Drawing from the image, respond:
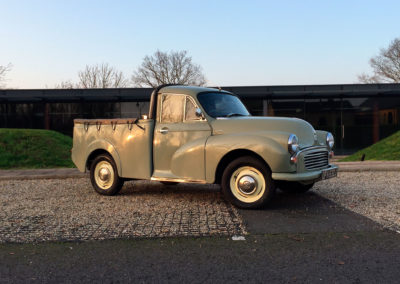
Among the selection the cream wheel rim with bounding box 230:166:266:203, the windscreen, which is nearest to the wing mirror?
the windscreen

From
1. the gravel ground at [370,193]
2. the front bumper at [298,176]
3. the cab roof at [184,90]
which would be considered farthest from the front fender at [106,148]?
the gravel ground at [370,193]

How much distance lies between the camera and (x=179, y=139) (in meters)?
5.98

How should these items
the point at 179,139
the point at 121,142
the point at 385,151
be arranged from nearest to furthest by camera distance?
the point at 179,139 → the point at 121,142 → the point at 385,151

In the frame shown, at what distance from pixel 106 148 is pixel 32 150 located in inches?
363

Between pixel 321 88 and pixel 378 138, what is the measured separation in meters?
5.23

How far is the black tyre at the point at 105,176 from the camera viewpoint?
675 cm

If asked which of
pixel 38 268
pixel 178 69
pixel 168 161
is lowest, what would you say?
pixel 38 268

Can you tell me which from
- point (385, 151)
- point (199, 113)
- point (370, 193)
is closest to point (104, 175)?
point (199, 113)

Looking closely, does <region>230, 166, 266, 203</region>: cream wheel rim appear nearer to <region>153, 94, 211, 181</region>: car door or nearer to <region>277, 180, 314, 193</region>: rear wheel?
<region>153, 94, 211, 181</region>: car door

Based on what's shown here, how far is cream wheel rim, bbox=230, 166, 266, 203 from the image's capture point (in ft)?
17.5

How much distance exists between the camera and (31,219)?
502cm

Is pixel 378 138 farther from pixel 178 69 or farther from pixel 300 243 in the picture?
pixel 178 69

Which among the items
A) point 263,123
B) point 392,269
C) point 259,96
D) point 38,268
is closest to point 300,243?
point 392,269

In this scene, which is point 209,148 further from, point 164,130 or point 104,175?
point 104,175
